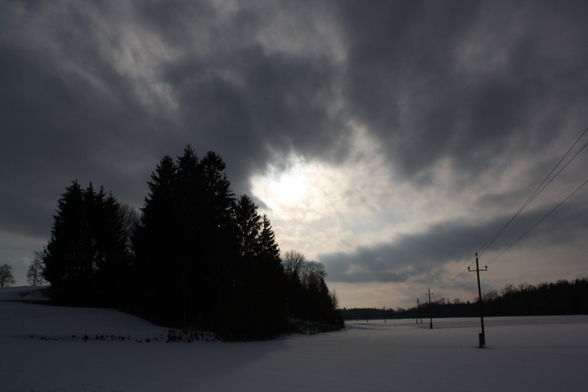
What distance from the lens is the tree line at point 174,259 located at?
3925 centimetres

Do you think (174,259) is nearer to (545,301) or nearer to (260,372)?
(260,372)

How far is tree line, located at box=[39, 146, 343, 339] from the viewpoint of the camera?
39.2 meters

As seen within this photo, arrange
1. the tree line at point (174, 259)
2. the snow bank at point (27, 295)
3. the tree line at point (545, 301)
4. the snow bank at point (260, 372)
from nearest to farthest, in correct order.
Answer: the snow bank at point (260, 372)
the tree line at point (174, 259)
the snow bank at point (27, 295)
the tree line at point (545, 301)

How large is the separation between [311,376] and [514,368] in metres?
10.3

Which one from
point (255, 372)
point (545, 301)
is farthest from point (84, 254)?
point (545, 301)

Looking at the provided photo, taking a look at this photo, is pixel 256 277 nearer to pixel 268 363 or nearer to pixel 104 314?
pixel 104 314

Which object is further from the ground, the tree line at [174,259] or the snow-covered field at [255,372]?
the tree line at [174,259]

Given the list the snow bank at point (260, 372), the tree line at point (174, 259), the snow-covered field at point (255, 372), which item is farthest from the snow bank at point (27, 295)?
the snow bank at point (260, 372)

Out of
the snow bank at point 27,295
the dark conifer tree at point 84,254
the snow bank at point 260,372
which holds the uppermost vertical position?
the dark conifer tree at point 84,254

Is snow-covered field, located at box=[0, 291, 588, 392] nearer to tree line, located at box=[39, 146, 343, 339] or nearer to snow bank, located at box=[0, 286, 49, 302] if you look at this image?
tree line, located at box=[39, 146, 343, 339]

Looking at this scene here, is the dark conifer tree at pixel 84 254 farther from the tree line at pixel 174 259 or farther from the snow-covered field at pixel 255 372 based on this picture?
the snow-covered field at pixel 255 372

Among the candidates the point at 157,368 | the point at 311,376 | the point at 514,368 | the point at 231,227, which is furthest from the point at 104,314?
the point at 514,368

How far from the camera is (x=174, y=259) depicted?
1554 inches

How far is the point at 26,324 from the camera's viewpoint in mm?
26938
